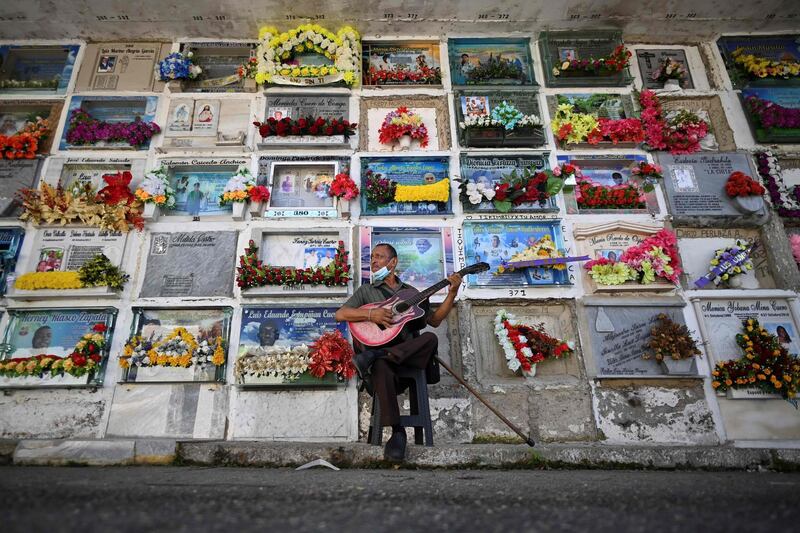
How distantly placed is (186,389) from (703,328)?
6445 millimetres

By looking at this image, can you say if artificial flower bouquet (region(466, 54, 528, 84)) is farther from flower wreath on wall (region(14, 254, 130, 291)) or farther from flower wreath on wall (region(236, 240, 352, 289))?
flower wreath on wall (region(14, 254, 130, 291))

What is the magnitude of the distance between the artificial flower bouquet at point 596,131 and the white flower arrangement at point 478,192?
157cm

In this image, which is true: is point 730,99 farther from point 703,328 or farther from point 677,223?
point 703,328

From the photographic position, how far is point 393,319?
3713 mm

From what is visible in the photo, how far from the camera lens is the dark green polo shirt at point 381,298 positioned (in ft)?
12.6

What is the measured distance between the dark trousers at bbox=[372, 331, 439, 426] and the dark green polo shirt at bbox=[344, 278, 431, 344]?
24cm

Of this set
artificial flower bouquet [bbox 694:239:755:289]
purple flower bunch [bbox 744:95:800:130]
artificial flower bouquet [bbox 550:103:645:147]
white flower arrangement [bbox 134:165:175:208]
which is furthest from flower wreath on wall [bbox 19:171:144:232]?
purple flower bunch [bbox 744:95:800:130]

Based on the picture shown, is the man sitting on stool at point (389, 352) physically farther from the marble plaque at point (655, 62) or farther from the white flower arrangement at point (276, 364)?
the marble plaque at point (655, 62)

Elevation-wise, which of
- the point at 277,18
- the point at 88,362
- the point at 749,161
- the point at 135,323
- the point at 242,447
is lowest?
the point at 242,447

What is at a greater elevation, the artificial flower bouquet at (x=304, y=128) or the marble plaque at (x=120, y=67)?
the marble plaque at (x=120, y=67)

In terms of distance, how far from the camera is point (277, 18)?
273 inches

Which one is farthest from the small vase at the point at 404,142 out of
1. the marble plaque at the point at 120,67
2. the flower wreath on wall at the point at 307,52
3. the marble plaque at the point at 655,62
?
the marble plaque at the point at 655,62

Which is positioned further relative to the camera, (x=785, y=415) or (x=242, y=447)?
(x=785, y=415)

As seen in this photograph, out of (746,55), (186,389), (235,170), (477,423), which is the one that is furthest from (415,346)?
(746,55)
